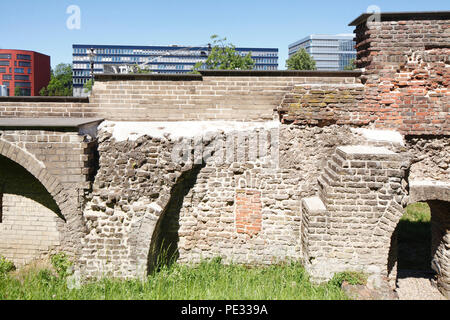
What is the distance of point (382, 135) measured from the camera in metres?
6.58

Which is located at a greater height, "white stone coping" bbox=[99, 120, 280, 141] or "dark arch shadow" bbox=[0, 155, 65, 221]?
"white stone coping" bbox=[99, 120, 280, 141]

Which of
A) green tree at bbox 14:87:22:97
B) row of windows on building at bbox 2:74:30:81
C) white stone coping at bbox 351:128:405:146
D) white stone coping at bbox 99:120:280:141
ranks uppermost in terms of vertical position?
row of windows on building at bbox 2:74:30:81

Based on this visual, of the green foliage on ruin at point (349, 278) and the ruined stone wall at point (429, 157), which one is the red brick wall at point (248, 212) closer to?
the green foliage on ruin at point (349, 278)

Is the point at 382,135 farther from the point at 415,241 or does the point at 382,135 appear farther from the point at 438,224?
the point at 415,241

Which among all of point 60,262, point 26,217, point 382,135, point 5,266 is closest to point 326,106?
point 382,135

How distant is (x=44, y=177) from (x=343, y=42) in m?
96.7

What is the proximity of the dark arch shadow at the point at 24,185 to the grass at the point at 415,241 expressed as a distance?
26.1 ft

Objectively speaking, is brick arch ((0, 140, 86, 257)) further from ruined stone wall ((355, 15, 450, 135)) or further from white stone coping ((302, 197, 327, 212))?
ruined stone wall ((355, 15, 450, 135))

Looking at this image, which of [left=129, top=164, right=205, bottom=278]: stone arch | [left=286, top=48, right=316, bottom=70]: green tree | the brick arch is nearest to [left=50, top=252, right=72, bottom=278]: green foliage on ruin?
the brick arch

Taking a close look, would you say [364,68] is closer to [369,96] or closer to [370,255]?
[369,96]

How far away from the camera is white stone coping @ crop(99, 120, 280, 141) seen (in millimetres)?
6648

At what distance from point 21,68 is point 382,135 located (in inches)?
2864

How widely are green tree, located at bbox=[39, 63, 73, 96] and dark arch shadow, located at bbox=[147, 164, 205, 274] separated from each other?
1529 inches

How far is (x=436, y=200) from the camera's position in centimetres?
683
